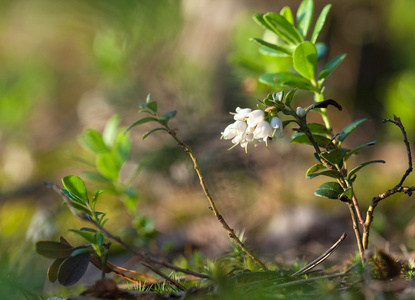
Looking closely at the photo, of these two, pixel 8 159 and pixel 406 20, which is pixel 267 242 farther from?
pixel 8 159

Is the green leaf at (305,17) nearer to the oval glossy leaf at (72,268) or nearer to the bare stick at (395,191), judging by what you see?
the bare stick at (395,191)

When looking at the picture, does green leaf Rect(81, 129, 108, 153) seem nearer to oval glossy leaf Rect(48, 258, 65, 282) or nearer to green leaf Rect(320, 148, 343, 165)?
oval glossy leaf Rect(48, 258, 65, 282)

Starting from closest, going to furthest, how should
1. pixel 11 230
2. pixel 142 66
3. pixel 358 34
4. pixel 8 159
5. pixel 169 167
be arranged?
pixel 11 230, pixel 169 167, pixel 142 66, pixel 358 34, pixel 8 159

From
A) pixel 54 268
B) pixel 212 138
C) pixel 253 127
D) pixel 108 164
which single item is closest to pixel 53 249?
pixel 54 268

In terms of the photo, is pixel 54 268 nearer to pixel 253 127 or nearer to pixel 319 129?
pixel 253 127

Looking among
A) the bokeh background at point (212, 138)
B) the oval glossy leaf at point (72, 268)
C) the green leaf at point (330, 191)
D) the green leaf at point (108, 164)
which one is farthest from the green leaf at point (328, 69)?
the green leaf at point (108, 164)

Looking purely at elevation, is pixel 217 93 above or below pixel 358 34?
below

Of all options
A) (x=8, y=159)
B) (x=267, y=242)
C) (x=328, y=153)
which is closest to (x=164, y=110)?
(x=267, y=242)

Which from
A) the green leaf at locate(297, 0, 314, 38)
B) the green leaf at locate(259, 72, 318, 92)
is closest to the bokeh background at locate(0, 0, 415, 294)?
the green leaf at locate(297, 0, 314, 38)
